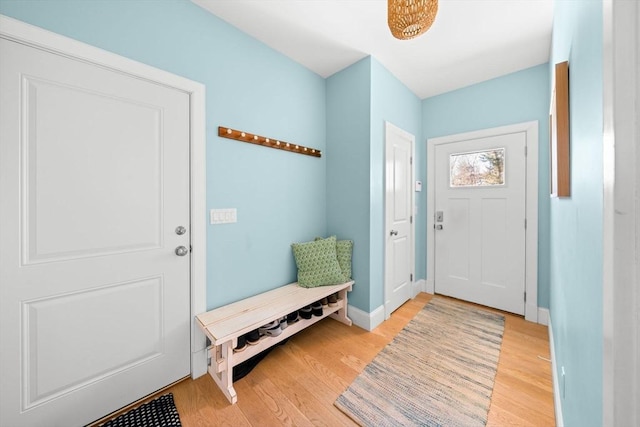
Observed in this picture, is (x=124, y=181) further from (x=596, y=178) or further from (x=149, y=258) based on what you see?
(x=596, y=178)

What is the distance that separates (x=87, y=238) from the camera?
1321 mm

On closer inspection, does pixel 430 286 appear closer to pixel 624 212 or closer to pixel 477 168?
pixel 477 168

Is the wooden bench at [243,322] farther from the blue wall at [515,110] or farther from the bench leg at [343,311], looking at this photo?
the blue wall at [515,110]

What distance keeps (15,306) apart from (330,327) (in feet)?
6.90

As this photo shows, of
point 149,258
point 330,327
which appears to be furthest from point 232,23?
point 330,327

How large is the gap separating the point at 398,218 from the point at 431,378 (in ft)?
5.04

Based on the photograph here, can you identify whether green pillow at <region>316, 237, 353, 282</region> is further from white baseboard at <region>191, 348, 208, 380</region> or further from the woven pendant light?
the woven pendant light

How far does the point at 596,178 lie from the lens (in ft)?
2.00

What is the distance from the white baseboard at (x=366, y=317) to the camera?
2.30 meters

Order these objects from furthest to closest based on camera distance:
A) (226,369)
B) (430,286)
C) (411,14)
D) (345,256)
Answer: (430,286) < (345,256) < (226,369) < (411,14)

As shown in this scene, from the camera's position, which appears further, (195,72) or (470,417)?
(195,72)

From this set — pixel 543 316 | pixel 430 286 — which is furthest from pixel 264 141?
pixel 543 316

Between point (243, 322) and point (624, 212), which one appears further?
point (243, 322)

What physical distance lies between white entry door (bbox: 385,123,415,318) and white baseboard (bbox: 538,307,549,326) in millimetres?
1243
